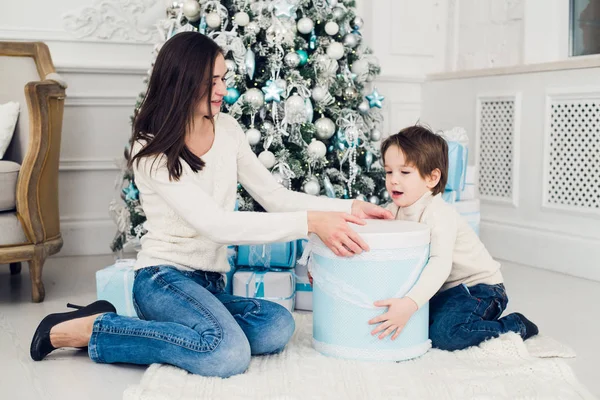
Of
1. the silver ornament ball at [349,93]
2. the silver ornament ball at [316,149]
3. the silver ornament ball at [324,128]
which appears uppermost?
the silver ornament ball at [349,93]

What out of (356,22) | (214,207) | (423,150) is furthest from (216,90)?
(356,22)

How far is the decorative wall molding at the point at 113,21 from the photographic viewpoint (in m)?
3.57

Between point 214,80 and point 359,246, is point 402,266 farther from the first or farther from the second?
point 214,80

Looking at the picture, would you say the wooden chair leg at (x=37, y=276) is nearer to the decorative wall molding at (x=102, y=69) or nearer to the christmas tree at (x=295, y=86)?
the christmas tree at (x=295, y=86)

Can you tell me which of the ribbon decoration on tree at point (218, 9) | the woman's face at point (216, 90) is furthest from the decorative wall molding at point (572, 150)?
the woman's face at point (216, 90)

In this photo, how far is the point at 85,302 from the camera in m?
2.67

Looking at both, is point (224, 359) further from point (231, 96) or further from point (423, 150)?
point (231, 96)

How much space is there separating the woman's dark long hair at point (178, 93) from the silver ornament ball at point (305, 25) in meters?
1.00

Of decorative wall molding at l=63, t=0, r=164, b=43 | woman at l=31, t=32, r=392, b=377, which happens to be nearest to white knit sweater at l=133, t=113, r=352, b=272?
woman at l=31, t=32, r=392, b=377

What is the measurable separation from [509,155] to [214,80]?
2.07m

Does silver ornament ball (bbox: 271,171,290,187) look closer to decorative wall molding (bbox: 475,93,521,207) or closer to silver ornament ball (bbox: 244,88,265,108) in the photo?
silver ornament ball (bbox: 244,88,265,108)

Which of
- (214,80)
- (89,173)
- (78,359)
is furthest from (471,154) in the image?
(78,359)

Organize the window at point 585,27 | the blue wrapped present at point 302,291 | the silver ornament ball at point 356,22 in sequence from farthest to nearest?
the window at point 585,27 < the silver ornament ball at point 356,22 < the blue wrapped present at point 302,291

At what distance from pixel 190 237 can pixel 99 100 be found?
Answer: 1.98m
